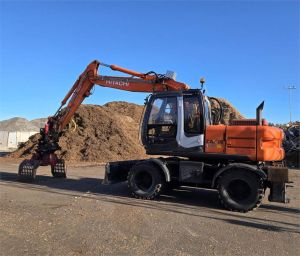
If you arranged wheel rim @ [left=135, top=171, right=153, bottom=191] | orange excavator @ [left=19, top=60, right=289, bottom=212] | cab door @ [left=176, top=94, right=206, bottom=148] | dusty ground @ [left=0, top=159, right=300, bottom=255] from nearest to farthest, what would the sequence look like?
dusty ground @ [left=0, top=159, right=300, bottom=255]
orange excavator @ [left=19, top=60, right=289, bottom=212]
cab door @ [left=176, top=94, right=206, bottom=148]
wheel rim @ [left=135, top=171, right=153, bottom=191]

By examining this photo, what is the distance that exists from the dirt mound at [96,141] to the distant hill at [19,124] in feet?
259

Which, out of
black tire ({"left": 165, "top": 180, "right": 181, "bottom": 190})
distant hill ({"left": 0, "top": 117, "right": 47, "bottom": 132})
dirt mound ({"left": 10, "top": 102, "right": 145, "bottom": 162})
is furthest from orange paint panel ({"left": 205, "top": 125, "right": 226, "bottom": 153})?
distant hill ({"left": 0, "top": 117, "right": 47, "bottom": 132})

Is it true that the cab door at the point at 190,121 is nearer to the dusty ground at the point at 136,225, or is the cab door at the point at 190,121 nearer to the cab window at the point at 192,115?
the cab window at the point at 192,115

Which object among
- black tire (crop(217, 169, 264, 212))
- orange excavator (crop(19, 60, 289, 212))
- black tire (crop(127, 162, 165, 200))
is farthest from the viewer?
black tire (crop(127, 162, 165, 200))

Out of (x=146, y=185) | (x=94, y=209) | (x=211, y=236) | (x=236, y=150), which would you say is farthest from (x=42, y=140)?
(x=211, y=236)

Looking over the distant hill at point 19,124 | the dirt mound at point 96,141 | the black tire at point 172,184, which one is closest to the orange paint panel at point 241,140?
the black tire at point 172,184

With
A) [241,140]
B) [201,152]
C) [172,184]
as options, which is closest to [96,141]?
[172,184]

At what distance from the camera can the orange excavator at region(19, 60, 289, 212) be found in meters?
10.1

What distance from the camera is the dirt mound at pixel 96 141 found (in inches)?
988

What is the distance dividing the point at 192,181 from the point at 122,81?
458cm

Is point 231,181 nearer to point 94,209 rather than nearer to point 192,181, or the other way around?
point 192,181

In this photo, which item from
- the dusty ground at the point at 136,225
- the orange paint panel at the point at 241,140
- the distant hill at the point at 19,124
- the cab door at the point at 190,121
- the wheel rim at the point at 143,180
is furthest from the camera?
the distant hill at the point at 19,124

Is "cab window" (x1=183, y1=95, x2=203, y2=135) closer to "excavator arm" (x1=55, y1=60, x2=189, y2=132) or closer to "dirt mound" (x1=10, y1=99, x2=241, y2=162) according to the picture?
"excavator arm" (x1=55, y1=60, x2=189, y2=132)

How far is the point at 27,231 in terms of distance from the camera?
24.6 ft
